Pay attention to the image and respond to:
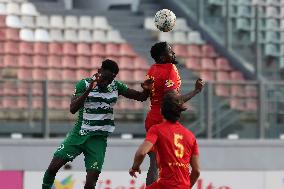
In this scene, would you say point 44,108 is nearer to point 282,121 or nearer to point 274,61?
point 282,121

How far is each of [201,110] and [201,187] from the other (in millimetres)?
1425

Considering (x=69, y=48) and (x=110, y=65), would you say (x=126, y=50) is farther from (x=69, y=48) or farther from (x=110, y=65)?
(x=110, y=65)

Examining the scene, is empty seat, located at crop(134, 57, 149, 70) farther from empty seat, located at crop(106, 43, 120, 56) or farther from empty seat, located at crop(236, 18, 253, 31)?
empty seat, located at crop(236, 18, 253, 31)

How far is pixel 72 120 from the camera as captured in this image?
13.8 meters

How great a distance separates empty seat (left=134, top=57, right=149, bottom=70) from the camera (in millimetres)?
16672

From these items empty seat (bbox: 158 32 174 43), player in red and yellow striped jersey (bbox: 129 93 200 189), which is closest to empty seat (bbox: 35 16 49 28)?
empty seat (bbox: 158 32 174 43)

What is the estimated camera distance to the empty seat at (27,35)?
17.0 m

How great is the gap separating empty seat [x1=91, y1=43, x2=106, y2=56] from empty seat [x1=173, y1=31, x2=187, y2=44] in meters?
1.46

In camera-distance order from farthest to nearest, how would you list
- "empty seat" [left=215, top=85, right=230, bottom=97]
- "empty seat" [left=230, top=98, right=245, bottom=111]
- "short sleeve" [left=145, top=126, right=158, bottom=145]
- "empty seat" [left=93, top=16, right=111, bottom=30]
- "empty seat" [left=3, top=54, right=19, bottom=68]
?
1. "empty seat" [left=93, top=16, right=111, bottom=30]
2. "empty seat" [left=3, top=54, right=19, bottom=68]
3. "empty seat" [left=230, top=98, right=245, bottom=111]
4. "empty seat" [left=215, top=85, right=230, bottom=97]
5. "short sleeve" [left=145, top=126, right=158, bottom=145]

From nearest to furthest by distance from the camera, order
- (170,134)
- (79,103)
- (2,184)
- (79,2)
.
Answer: (170,134)
(79,103)
(2,184)
(79,2)

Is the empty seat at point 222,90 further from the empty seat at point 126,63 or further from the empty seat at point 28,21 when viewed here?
the empty seat at point 28,21

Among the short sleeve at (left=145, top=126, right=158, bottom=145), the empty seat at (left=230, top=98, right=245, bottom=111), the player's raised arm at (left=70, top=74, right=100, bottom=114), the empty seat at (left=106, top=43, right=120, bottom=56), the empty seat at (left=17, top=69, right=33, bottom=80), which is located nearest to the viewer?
the short sleeve at (left=145, top=126, right=158, bottom=145)

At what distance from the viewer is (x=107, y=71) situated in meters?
9.45

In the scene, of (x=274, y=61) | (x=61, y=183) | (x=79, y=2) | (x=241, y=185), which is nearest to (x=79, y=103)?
(x=61, y=183)
